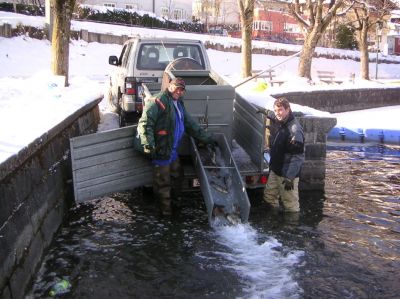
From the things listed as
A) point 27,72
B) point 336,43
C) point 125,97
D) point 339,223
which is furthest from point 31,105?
point 336,43

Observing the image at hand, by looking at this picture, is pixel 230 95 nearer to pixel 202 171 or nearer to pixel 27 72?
pixel 202 171

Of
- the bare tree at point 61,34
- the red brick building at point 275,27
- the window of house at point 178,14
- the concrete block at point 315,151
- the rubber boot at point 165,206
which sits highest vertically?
the window of house at point 178,14

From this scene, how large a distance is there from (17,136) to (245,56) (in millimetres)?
16756

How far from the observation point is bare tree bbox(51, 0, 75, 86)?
12797mm

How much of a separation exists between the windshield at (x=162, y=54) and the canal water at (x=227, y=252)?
3.29 meters

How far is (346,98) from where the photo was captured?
21016mm

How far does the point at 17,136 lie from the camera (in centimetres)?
568

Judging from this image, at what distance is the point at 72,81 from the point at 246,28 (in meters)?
9.11

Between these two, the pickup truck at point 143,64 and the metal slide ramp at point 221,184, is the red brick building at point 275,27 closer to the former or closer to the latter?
the pickup truck at point 143,64

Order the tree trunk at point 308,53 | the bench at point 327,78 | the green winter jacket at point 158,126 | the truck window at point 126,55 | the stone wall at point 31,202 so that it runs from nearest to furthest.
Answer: the stone wall at point 31,202 < the green winter jacket at point 158,126 < the truck window at point 126,55 < the tree trunk at point 308,53 < the bench at point 327,78

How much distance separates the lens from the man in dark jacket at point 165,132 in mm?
6742

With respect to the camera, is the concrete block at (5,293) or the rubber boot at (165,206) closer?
the concrete block at (5,293)

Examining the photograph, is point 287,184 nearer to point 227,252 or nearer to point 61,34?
point 227,252

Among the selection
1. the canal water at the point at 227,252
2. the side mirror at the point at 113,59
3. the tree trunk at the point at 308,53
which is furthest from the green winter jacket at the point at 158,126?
the tree trunk at the point at 308,53
